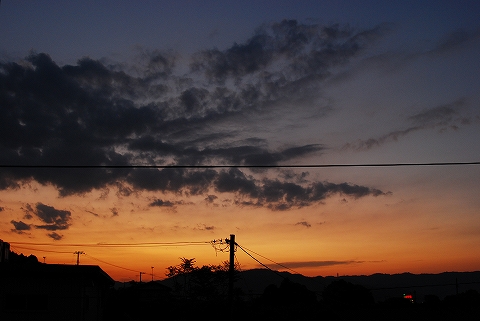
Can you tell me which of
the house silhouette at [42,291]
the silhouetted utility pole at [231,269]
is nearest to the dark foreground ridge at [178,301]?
the house silhouette at [42,291]

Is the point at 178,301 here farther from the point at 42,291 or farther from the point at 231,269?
the point at 42,291

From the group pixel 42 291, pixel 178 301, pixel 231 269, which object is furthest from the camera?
pixel 178 301

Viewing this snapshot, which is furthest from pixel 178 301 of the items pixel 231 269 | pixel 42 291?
pixel 42 291

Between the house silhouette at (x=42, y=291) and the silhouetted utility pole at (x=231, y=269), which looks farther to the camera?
the silhouetted utility pole at (x=231, y=269)

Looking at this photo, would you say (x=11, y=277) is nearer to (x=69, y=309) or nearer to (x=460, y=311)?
(x=69, y=309)

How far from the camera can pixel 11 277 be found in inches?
1031

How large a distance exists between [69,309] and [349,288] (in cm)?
6318

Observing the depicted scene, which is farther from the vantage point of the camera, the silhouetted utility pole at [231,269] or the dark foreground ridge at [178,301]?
the silhouetted utility pole at [231,269]

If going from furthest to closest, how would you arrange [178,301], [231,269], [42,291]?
1. [178,301]
2. [231,269]
3. [42,291]

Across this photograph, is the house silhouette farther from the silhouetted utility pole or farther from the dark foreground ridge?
the silhouetted utility pole

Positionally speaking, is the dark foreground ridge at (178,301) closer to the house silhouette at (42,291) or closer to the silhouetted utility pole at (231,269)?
the house silhouette at (42,291)

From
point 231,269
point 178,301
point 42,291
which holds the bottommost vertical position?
point 178,301

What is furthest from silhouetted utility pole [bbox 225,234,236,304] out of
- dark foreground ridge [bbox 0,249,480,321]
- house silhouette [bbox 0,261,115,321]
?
house silhouette [bbox 0,261,115,321]

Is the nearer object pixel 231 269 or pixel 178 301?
pixel 231 269
